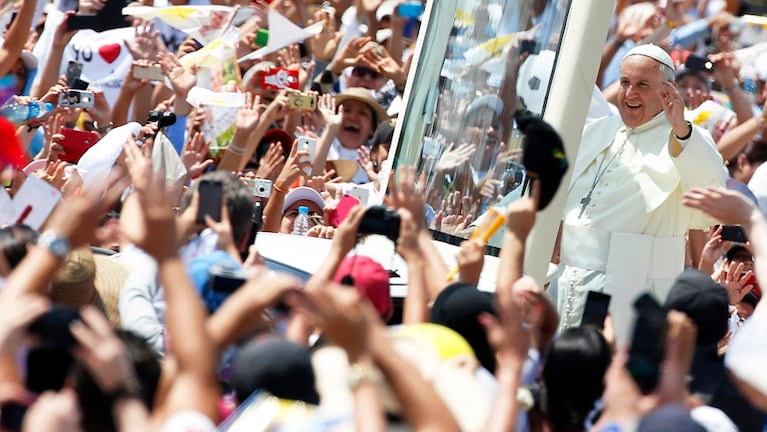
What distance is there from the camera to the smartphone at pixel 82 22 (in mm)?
7277

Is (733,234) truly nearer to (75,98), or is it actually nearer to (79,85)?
(75,98)

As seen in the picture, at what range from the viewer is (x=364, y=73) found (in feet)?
27.7

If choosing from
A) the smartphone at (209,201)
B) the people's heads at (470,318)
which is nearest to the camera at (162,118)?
the smartphone at (209,201)

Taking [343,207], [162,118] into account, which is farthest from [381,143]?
[162,118]

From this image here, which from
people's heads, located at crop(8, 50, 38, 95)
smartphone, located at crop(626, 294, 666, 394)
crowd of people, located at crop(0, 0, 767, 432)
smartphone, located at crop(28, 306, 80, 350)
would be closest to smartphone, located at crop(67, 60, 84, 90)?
crowd of people, located at crop(0, 0, 767, 432)

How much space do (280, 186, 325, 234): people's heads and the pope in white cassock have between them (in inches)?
56.6

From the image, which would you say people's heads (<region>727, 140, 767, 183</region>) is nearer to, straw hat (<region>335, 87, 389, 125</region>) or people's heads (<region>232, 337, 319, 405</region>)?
straw hat (<region>335, 87, 389, 125</region>)

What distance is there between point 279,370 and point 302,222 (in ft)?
11.2

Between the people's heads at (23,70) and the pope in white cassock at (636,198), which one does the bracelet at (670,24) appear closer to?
the pope in white cassock at (636,198)

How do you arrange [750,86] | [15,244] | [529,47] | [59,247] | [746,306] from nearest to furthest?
[59,247], [15,244], [529,47], [746,306], [750,86]

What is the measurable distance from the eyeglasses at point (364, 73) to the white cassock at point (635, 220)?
3019 millimetres

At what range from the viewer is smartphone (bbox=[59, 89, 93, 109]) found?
6523 mm

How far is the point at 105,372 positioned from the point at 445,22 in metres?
3.16

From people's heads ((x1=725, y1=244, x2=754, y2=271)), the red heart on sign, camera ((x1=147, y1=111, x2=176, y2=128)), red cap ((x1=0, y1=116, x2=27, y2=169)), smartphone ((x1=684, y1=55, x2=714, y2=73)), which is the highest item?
smartphone ((x1=684, y1=55, x2=714, y2=73))
